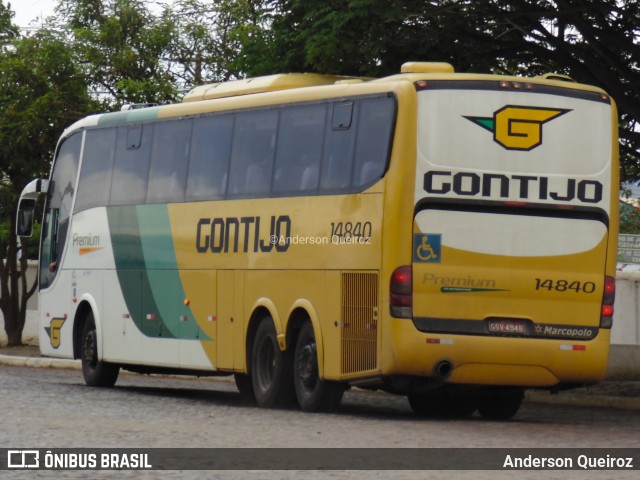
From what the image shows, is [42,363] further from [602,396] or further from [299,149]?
[299,149]

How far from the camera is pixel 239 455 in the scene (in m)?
11.5

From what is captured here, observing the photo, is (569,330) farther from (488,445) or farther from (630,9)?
(630,9)

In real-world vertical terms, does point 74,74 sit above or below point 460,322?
above

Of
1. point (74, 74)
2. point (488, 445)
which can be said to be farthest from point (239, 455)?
point (74, 74)

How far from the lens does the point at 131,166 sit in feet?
69.2

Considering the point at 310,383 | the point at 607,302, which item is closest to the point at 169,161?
the point at 310,383

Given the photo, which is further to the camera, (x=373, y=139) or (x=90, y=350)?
(x=90, y=350)

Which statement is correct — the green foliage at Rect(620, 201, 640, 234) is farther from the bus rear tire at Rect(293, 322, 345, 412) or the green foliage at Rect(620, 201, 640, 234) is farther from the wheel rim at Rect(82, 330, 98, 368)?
the bus rear tire at Rect(293, 322, 345, 412)

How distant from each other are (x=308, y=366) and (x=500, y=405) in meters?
2.38

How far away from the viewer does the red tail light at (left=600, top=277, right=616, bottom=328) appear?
1622cm

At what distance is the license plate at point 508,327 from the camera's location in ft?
51.6

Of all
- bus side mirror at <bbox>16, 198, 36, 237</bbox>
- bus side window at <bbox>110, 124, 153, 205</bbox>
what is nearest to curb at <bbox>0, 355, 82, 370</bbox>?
bus side mirror at <bbox>16, 198, 36, 237</bbox>

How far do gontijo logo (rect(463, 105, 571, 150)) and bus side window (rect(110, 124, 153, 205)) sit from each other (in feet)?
20.4

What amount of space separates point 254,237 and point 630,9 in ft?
19.2
